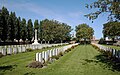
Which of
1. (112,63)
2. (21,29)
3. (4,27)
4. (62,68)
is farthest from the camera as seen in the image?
(21,29)

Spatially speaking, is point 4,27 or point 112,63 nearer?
point 112,63

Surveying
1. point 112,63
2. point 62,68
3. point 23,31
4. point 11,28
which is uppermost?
point 11,28

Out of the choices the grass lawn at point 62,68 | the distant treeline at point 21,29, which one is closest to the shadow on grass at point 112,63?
the grass lawn at point 62,68

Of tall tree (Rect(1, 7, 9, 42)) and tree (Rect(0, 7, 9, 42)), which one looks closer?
tree (Rect(0, 7, 9, 42))

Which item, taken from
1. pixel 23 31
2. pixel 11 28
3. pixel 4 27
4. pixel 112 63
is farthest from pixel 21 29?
pixel 112 63

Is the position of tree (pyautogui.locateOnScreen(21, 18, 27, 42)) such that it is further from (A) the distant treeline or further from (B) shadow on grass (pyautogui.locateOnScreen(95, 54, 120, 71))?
(B) shadow on grass (pyautogui.locateOnScreen(95, 54, 120, 71))

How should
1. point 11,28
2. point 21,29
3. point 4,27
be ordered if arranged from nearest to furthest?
point 4,27, point 11,28, point 21,29

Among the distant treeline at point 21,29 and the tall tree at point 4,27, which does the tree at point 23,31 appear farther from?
the tall tree at point 4,27

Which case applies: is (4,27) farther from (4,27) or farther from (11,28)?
(11,28)

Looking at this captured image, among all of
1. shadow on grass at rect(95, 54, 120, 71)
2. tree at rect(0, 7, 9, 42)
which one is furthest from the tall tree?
shadow on grass at rect(95, 54, 120, 71)

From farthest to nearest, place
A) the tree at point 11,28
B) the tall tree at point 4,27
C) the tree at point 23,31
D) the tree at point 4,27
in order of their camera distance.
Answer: the tree at point 23,31
the tree at point 11,28
the tall tree at point 4,27
the tree at point 4,27

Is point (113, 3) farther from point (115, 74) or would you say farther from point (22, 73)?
point (22, 73)

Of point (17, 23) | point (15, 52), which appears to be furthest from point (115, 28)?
point (17, 23)

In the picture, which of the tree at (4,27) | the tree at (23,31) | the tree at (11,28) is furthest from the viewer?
the tree at (23,31)
